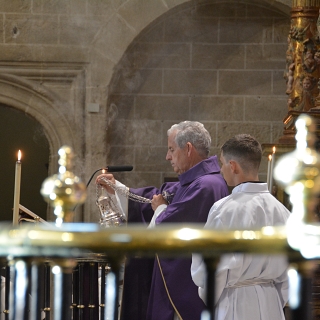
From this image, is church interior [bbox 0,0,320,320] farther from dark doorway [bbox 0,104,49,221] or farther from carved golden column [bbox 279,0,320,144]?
dark doorway [bbox 0,104,49,221]

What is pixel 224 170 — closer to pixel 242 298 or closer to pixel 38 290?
pixel 242 298

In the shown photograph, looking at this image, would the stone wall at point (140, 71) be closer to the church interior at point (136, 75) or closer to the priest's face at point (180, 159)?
the church interior at point (136, 75)

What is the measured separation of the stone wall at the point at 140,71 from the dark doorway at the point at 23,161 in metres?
3.13

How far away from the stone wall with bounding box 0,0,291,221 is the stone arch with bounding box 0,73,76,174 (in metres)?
0.01

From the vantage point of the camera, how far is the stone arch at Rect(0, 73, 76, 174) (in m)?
10.5

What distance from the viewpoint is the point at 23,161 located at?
1370 centimetres

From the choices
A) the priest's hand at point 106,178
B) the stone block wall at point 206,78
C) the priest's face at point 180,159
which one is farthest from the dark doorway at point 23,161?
the priest's face at point 180,159

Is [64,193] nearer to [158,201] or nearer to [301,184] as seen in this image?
[301,184]

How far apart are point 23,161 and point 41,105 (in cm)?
330

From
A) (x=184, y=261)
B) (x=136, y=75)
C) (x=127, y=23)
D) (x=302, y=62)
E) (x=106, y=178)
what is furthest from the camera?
(x=136, y=75)

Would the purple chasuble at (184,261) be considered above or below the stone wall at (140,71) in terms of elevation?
below

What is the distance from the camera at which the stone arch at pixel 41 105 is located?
34.4ft

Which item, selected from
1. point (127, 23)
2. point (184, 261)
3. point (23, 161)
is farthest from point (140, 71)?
point (184, 261)

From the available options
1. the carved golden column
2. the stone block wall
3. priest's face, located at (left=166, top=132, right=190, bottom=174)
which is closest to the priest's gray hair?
A: priest's face, located at (left=166, top=132, right=190, bottom=174)
